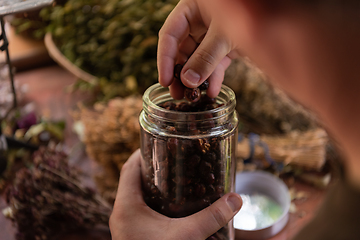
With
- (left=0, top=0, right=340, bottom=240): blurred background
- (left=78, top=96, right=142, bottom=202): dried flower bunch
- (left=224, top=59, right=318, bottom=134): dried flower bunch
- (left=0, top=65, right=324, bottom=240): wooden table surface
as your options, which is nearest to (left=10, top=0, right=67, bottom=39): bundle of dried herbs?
(left=0, top=0, right=340, bottom=240): blurred background

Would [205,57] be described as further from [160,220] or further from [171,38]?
[160,220]

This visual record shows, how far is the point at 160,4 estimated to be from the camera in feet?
4.62

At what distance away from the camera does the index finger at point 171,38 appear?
1.78 feet

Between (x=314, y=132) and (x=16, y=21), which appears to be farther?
(x=16, y=21)

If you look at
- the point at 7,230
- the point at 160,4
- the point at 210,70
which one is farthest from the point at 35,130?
the point at 210,70

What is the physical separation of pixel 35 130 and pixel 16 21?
3.06 ft

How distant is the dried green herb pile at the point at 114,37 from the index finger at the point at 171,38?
689mm

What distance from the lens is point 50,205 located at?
0.77 m

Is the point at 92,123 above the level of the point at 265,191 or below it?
above

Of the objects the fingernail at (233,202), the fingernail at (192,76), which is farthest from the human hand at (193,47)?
the fingernail at (233,202)

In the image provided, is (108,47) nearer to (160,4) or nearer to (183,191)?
(160,4)

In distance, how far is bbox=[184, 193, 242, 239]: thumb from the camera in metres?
0.46

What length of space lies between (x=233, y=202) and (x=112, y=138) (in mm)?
504

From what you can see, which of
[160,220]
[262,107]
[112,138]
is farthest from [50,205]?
[262,107]
